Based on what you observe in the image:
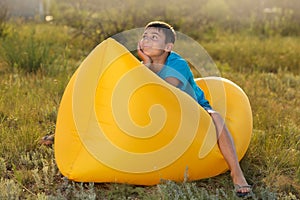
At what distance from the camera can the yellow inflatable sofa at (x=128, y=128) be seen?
3221mm

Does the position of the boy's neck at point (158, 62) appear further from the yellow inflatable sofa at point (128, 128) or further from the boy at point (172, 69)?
the yellow inflatable sofa at point (128, 128)

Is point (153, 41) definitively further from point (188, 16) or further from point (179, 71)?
point (188, 16)

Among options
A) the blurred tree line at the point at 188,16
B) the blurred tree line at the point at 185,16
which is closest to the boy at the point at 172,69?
the blurred tree line at the point at 185,16

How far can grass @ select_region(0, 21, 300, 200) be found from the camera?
3.27 meters

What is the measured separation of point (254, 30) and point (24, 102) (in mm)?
6519

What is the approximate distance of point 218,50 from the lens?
8312 mm

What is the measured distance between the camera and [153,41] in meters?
3.56

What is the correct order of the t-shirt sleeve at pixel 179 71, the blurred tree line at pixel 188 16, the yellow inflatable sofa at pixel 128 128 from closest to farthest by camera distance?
the yellow inflatable sofa at pixel 128 128
the t-shirt sleeve at pixel 179 71
the blurred tree line at pixel 188 16

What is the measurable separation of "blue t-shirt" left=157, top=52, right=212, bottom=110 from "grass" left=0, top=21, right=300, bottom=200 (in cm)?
52

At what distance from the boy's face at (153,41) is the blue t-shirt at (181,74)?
99 mm

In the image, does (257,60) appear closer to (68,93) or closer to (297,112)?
(297,112)

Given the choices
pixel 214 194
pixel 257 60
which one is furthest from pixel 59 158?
pixel 257 60

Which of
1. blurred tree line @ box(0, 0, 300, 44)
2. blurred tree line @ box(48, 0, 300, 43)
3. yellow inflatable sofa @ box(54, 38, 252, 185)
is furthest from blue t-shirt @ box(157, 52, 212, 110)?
blurred tree line @ box(48, 0, 300, 43)

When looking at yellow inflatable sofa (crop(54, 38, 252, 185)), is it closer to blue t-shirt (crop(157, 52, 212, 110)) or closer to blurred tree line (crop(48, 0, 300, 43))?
blue t-shirt (crop(157, 52, 212, 110))
